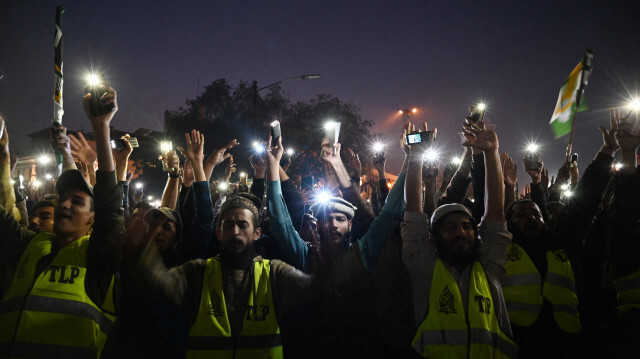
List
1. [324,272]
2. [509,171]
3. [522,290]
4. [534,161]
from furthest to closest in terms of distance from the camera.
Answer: [534,161] < [509,171] < [522,290] < [324,272]

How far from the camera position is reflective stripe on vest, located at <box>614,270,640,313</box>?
3562 mm

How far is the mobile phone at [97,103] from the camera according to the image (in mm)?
2744

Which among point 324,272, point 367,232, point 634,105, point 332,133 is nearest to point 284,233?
point 324,272

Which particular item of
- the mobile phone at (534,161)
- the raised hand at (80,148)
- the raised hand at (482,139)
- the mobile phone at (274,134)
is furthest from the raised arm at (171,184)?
the mobile phone at (534,161)

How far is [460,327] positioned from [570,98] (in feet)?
24.7

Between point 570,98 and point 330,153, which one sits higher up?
point 570,98

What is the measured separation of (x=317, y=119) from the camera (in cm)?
3023

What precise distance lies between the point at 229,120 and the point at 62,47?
2472 centimetres

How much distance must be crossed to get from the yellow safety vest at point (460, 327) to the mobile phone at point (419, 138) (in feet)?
4.26

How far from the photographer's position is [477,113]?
368cm

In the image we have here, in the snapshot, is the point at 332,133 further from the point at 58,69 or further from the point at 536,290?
the point at 58,69

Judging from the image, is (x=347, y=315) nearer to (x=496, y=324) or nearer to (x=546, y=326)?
(x=496, y=324)

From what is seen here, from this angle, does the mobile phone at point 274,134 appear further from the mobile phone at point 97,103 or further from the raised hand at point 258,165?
the mobile phone at point 97,103

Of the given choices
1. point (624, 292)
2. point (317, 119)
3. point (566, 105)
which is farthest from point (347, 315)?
point (317, 119)
